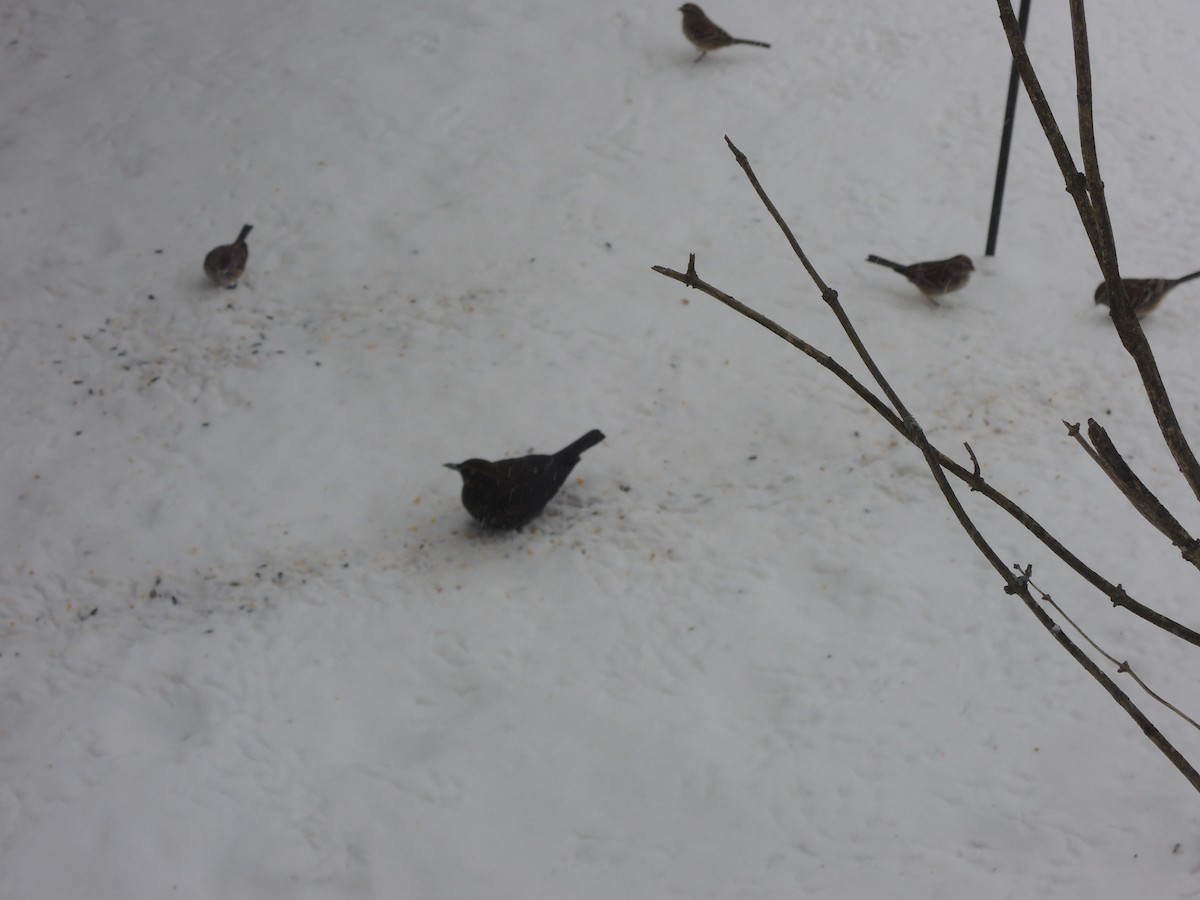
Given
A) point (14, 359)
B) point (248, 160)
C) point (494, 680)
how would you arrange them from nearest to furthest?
point (494, 680) → point (14, 359) → point (248, 160)

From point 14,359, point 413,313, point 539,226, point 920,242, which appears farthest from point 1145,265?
point 14,359

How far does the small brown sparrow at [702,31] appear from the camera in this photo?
23.8ft

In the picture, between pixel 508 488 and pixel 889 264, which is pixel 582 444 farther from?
pixel 889 264

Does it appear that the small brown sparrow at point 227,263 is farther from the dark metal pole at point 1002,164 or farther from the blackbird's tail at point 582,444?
the dark metal pole at point 1002,164

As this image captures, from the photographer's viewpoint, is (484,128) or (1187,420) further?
(484,128)

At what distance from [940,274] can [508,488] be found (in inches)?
103

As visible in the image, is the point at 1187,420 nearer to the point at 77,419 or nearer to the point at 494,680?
the point at 494,680

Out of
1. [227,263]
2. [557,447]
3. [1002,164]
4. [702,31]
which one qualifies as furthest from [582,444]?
[702,31]

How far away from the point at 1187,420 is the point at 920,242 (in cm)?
183

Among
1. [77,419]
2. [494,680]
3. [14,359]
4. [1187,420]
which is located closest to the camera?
[494,680]

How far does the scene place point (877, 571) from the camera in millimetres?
4223

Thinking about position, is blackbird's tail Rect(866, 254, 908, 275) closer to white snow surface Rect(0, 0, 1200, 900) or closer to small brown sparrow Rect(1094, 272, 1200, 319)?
white snow surface Rect(0, 0, 1200, 900)

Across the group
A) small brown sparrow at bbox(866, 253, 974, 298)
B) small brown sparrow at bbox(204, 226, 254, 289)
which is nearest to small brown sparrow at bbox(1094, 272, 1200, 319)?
small brown sparrow at bbox(866, 253, 974, 298)

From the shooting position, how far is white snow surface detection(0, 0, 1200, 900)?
11.2ft
